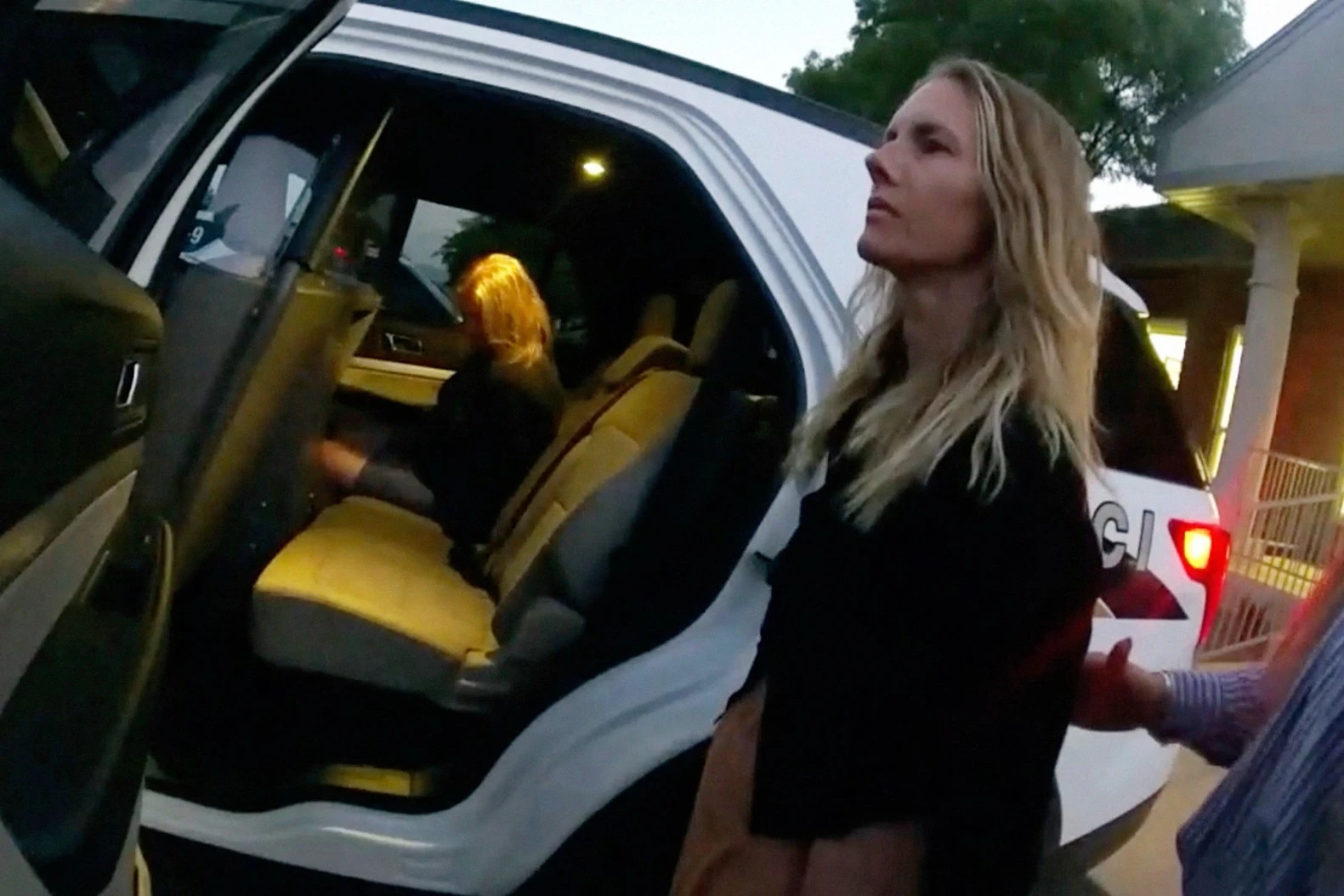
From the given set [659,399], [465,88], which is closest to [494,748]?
[659,399]

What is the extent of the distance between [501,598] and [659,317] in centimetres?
154

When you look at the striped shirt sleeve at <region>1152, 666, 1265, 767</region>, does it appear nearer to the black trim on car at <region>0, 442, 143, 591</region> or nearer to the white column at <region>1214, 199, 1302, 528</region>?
the black trim on car at <region>0, 442, 143, 591</region>

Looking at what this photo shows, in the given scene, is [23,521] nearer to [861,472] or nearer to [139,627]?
[139,627]

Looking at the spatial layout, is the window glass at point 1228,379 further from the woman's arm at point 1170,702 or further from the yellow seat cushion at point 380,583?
the woman's arm at point 1170,702

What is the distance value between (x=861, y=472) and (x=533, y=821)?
1.09m

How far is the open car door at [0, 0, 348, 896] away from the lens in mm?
1132

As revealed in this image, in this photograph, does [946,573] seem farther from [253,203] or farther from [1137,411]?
[253,203]

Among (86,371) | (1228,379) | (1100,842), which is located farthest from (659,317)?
(1228,379)

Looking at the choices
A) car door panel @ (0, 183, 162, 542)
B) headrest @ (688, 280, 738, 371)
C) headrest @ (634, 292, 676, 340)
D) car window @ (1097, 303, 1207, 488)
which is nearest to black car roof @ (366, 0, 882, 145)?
headrest @ (688, 280, 738, 371)

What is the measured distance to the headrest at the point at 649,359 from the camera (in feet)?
12.4

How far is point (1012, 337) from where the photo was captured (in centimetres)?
161

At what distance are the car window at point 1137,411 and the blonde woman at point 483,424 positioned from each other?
201cm

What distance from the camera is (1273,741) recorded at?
1276 mm

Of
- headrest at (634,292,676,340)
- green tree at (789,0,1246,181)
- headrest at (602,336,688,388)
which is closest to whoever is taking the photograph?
headrest at (602,336,688,388)
